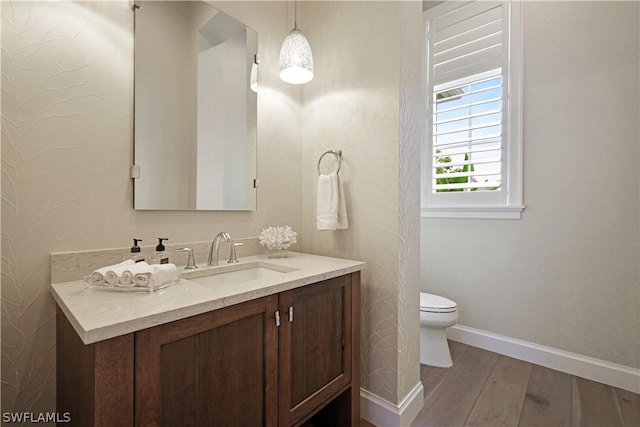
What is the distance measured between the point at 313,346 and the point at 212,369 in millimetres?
443

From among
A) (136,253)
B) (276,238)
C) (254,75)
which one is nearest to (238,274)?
(276,238)

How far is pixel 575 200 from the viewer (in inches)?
72.9

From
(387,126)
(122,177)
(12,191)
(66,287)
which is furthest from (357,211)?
(12,191)

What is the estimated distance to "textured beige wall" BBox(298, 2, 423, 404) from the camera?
56.1 inches

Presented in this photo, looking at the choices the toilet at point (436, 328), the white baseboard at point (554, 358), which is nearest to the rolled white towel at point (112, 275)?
the toilet at point (436, 328)

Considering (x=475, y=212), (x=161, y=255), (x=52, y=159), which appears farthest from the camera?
(x=475, y=212)

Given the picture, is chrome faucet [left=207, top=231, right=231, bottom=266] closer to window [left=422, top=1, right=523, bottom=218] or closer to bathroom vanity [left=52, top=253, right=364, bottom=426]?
bathroom vanity [left=52, top=253, right=364, bottom=426]

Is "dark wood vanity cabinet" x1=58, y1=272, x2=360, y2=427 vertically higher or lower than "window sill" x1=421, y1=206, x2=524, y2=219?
lower

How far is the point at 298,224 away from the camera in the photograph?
188 centimetres

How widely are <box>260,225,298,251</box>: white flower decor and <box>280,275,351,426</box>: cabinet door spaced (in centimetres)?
42

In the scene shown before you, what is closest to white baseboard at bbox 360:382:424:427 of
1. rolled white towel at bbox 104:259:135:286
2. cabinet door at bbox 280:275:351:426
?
cabinet door at bbox 280:275:351:426

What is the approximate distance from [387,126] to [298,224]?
2.68ft

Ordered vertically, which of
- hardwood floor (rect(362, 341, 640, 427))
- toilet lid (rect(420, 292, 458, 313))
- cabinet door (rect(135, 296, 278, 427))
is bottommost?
hardwood floor (rect(362, 341, 640, 427))

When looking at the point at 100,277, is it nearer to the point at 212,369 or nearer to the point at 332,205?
the point at 212,369
